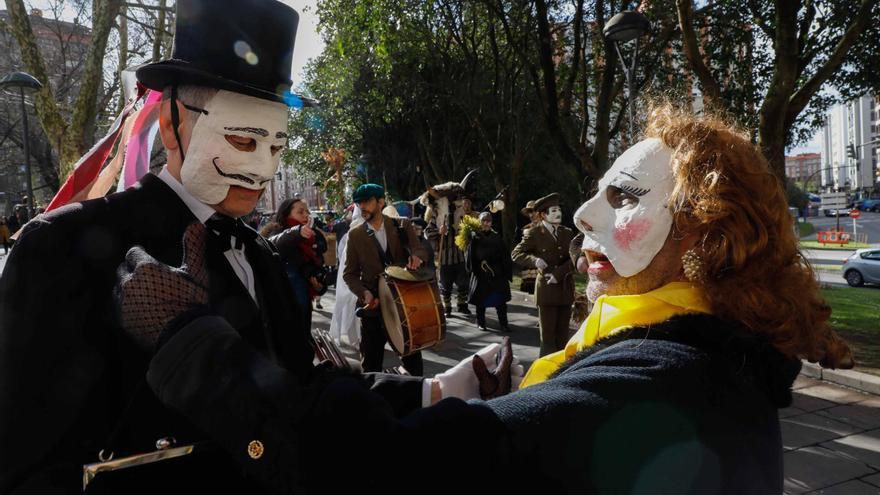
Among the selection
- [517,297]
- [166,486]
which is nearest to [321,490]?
[166,486]

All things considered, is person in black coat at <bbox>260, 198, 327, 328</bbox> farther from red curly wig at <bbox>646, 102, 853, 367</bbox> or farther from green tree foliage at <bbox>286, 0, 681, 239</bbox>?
red curly wig at <bbox>646, 102, 853, 367</bbox>

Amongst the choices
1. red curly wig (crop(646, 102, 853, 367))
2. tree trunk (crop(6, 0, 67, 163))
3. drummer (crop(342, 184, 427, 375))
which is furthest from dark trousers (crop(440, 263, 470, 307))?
red curly wig (crop(646, 102, 853, 367))

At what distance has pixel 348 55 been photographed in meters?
13.6

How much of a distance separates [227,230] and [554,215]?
708 centimetres

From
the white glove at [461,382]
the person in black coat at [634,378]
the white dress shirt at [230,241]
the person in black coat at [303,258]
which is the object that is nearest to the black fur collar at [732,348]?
the person in black coat at [634,378]

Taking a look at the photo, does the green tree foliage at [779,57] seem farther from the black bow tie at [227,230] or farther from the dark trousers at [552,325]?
the black bow tie at [227,230]

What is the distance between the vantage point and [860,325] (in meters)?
8.60

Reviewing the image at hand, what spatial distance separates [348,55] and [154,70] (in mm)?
12555

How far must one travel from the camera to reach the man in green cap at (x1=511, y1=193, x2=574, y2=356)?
6.68m

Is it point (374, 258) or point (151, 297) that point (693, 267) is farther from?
point (374, 258)

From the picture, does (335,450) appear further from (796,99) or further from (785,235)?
(796,99)

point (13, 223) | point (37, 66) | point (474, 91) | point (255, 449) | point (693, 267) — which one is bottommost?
point (255, 449)

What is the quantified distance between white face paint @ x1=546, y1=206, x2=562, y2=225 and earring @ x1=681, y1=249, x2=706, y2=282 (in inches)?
266

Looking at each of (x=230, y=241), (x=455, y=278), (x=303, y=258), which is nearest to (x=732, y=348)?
(x=230, y=241)
